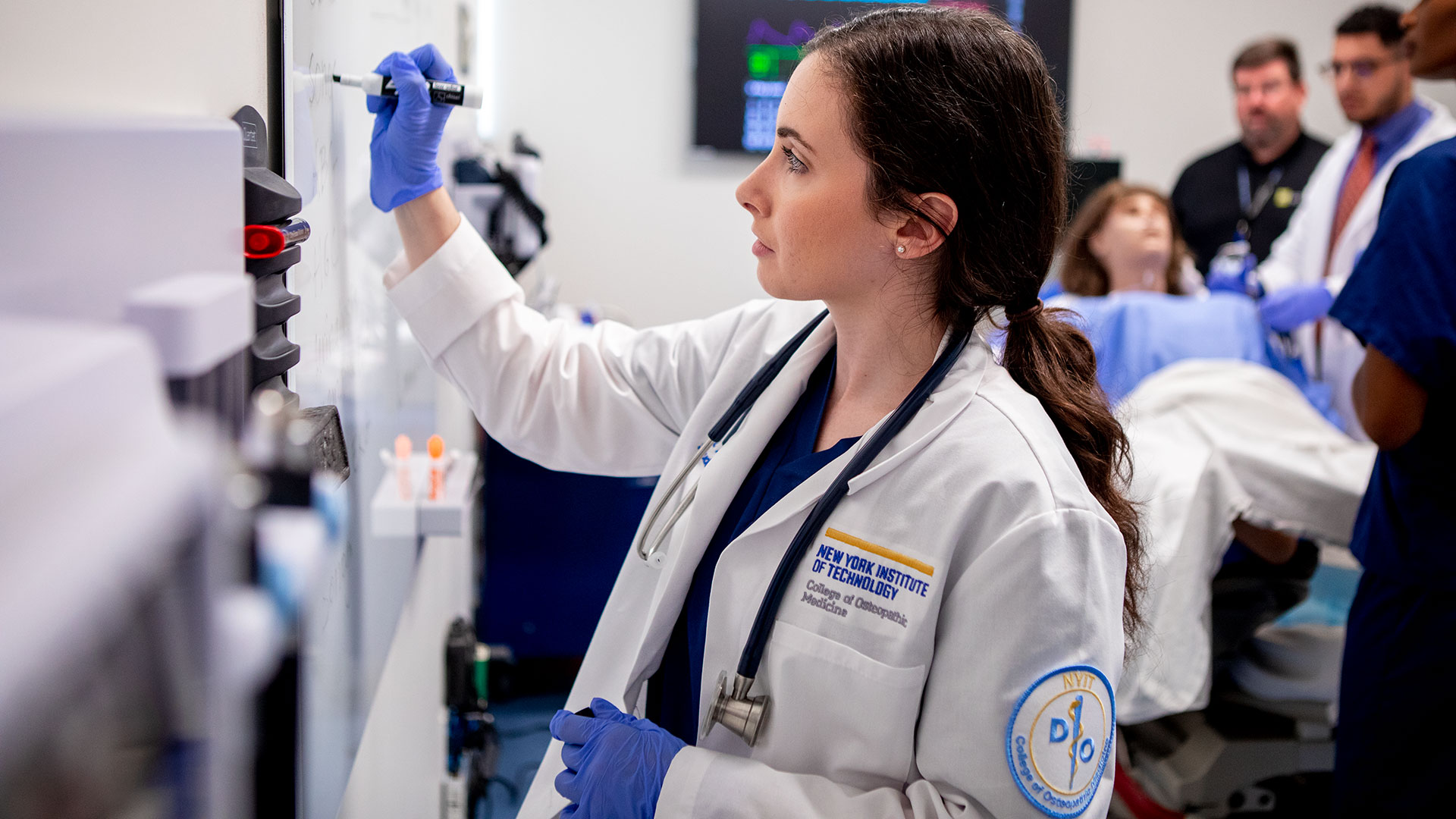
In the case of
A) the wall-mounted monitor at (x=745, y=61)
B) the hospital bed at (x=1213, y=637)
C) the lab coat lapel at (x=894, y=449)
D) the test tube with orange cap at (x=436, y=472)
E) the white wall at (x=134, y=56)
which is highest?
the wall-mounted monitor at (x=745, y=61)

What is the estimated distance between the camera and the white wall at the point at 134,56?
1.21ft

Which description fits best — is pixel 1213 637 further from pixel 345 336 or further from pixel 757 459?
pixel 345 336

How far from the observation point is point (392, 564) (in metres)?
1.34

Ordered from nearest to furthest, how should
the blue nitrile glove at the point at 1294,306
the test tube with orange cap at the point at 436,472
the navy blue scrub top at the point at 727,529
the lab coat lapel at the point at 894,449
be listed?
the lab coat lapel at the point at 894,449, the navy blue scrub top at the point at 727,529, the test tube with orange cap at the point at 436,472, the blue nitrile glove at the point at 1294,306

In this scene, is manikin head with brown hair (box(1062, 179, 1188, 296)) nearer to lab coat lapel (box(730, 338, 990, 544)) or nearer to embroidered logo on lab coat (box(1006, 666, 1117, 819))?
lab coat lapel (box(730, 338, 990, 544))

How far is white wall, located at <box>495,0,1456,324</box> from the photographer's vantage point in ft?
14.1

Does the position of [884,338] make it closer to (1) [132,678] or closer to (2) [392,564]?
(2) [392,564]

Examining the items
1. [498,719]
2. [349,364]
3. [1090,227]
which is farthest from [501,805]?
[1090,227]

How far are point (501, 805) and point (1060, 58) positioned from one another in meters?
3.89

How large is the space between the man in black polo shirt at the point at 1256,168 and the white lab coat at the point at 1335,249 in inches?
21.4

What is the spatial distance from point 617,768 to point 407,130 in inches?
26.2

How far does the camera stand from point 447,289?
1.13 meters

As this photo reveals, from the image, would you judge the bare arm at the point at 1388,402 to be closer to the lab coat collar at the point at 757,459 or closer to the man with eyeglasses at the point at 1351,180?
the lab coat collar at the point at 757,459

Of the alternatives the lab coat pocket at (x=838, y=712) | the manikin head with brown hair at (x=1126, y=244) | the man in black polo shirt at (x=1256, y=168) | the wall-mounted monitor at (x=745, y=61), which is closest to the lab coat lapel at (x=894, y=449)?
the lab coat pocket at (x=838, y=712)
